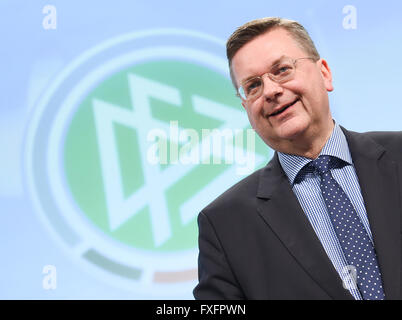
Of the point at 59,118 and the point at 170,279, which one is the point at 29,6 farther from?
the point at 170,279

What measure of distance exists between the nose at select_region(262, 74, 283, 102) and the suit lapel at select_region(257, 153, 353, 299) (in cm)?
24

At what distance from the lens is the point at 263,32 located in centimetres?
165

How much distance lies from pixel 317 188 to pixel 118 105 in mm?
1497

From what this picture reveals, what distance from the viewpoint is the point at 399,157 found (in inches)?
62.2

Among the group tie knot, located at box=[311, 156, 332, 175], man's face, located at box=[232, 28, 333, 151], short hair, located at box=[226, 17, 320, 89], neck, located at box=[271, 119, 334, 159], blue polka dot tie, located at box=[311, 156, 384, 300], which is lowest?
blue polka dot tie, located at box=[311, 156, 384, 300]

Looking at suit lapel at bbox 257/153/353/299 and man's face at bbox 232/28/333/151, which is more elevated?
man's face at bbox 232/28/333/151

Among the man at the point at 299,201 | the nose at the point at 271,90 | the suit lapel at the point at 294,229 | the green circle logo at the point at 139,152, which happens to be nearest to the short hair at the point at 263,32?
the man at the point at 299,201

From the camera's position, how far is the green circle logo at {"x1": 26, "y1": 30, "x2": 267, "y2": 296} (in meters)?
2.72

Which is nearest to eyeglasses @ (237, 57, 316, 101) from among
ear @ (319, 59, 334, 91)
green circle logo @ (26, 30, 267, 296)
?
ear @ (319, 59, 334, 91)

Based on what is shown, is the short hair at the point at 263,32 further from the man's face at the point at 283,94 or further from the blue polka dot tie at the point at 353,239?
the blue polka dot tie at the point at 353,239

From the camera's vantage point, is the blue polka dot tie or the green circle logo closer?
the blue polka dot tie

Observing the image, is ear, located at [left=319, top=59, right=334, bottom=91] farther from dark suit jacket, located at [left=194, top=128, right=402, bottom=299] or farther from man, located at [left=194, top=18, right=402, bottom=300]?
dark suit jacket, located at [left=194, top=128, right=402, bottom=299]

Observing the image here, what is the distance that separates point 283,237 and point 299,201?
5.2 inches

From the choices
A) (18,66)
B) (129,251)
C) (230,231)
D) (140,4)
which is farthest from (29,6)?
(230,231)
